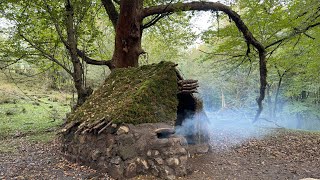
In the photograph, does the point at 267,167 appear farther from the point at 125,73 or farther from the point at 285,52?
the point at 285,52

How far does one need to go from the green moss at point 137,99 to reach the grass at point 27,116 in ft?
7.88

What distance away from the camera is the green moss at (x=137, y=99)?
3785mm

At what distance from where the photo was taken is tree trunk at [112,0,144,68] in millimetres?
5680

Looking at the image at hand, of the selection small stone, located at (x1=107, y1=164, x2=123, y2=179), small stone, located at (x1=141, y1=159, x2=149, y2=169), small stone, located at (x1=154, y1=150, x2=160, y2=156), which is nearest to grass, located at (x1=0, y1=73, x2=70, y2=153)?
small stone, located at (x1=107, y1=164, x2=123, y2=179)

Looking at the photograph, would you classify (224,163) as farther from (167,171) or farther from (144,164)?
(144,164)

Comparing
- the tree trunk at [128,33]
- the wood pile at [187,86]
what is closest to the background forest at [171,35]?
the tree trunk at [128,33]

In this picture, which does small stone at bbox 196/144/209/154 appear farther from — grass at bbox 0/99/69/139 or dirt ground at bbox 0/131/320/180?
grass at bbox 0/99/69/139

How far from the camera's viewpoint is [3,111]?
11.5 m

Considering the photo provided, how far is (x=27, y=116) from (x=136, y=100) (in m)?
9.14

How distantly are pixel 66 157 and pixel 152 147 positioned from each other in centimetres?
181

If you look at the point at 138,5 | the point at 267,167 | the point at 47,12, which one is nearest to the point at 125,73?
the point at 138,5

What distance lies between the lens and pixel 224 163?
4.41 metres

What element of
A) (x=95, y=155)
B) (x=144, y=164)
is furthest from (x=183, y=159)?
(x=95, y=155)

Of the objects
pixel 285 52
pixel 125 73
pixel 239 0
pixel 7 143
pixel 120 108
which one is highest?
pixel 239 0
